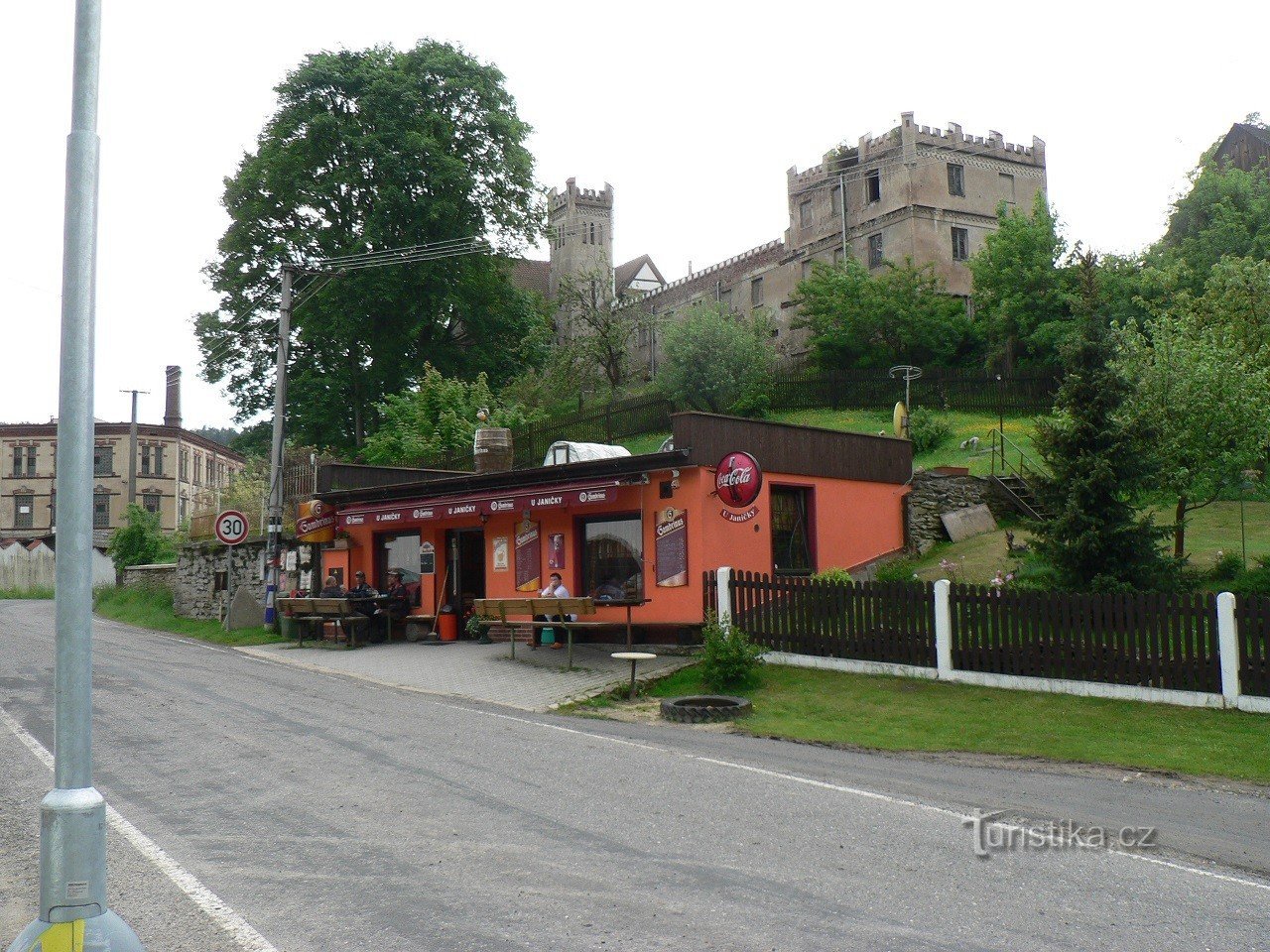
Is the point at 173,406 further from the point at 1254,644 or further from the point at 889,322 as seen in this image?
the point at 1254,644

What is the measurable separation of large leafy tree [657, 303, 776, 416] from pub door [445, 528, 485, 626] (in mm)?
17157

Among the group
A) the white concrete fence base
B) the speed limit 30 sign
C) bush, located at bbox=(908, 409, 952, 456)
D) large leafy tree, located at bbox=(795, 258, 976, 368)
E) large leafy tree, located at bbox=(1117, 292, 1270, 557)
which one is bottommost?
→ the white concrete fence base

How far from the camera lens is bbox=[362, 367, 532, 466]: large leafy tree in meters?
33.7

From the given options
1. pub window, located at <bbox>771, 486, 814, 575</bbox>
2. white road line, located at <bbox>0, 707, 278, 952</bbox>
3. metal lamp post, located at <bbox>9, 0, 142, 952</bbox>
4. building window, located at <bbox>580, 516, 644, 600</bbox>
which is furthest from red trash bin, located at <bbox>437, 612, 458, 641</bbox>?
metal lamp post, located at <bbox>9, 0, 142, 952</bbox>

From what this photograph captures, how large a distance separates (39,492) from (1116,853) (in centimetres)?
8300

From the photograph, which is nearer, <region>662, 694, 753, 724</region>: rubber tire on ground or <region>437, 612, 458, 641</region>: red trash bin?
<region>662, 694, 753, 724</region>: rubber tire on ground

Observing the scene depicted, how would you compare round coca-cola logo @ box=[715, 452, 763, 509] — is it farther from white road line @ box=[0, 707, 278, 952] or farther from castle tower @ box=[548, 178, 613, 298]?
castle tower @ box=[548, 178, 613, 298]

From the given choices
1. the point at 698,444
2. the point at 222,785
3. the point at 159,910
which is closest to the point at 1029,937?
the point at 159,910

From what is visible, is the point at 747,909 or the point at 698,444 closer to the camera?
the point at 747,909

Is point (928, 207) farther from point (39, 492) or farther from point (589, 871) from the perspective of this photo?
point (39, 492)

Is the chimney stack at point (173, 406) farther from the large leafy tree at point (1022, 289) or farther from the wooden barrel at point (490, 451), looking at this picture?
the wooden barrel at point (490, 451)

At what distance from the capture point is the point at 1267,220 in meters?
39.0

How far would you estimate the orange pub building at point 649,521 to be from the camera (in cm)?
1817

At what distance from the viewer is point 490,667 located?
17.9 metres
